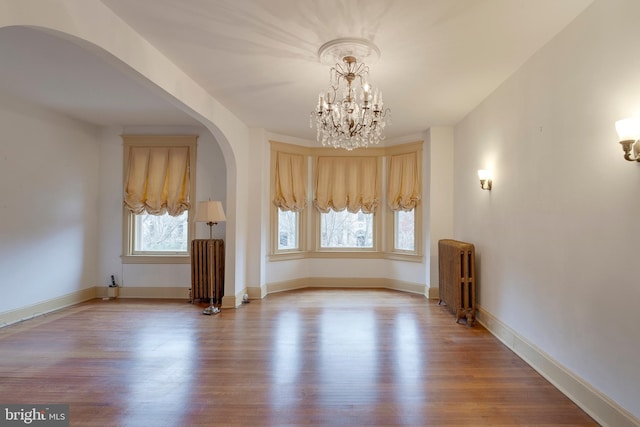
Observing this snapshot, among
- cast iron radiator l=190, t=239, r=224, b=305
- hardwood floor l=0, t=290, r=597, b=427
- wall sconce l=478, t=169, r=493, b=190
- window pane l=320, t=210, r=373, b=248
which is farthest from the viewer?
window pane l=320, t=210, r=373, b=248

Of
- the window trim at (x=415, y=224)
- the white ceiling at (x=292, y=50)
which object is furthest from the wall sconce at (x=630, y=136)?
the window trim at (x=415, y=224)

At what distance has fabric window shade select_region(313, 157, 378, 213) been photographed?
6.68m

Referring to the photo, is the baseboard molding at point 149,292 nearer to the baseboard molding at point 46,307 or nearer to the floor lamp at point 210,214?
the baseboard molding at point 46,307

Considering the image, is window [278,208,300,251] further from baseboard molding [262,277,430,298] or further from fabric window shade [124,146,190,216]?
fabric window shade [124,146,190,216]

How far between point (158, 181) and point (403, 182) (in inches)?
169

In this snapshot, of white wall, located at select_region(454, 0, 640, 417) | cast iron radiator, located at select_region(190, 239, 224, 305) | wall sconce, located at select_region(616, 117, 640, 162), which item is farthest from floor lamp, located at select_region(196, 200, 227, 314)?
wall sconce, located at select_region(616, 117, 640, 162)

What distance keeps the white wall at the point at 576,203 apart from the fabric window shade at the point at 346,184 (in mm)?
2869

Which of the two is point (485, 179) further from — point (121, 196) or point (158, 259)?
point (121, 196)

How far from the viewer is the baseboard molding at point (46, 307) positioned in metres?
4.42

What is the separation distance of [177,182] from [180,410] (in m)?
4.16

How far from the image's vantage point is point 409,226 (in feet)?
21.2

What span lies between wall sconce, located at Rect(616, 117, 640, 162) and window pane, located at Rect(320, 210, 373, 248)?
16.1ft

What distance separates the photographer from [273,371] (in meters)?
3.08

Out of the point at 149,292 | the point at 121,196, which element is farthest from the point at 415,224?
the point at 121,196
